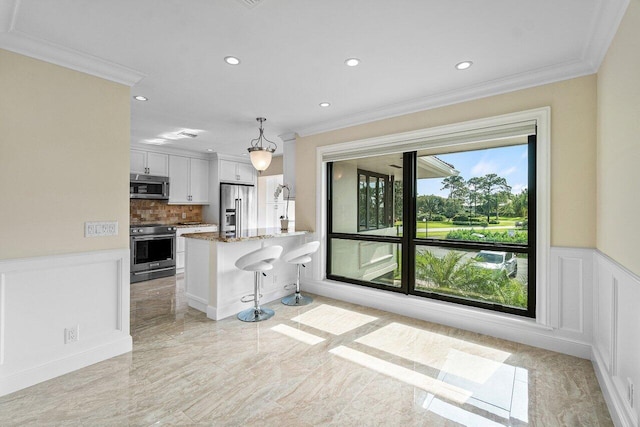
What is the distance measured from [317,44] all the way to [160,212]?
5.26 m

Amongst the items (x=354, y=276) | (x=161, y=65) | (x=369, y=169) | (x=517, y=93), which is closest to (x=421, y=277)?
(x=354, y=276)

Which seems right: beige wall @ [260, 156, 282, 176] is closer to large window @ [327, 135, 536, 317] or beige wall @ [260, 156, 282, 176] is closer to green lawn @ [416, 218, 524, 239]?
large window @ [327, 135, 536, 317]

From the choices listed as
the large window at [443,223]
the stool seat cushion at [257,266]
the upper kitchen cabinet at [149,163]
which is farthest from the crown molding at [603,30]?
the upper kitchen cabinet at [149,163]

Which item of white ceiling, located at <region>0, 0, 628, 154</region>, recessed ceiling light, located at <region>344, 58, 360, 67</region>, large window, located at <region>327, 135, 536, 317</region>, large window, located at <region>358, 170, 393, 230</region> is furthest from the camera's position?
large window, located at <region>358, 170, 393, 230</region>

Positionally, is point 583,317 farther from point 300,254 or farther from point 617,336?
point 300,254

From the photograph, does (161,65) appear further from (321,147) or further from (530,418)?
(530,418)

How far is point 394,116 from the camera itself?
3607 millimetres

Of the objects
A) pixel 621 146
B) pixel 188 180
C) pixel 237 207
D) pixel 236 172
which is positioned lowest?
pixel 237 207

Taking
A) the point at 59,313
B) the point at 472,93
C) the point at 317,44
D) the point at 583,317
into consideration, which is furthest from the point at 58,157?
the point at 583,317

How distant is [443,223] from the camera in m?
3.44

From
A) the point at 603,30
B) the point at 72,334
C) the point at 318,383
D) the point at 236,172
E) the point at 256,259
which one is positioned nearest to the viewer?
the point at 603,30

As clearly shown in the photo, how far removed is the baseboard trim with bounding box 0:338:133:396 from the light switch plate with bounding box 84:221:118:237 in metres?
0.92

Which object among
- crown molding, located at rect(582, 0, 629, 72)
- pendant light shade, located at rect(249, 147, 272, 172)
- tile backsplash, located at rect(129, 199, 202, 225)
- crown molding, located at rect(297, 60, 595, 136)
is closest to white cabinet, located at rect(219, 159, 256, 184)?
tile backsplash, located at rect(129, 199, 202, 225)

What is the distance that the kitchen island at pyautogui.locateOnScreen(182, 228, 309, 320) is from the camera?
3.41m
